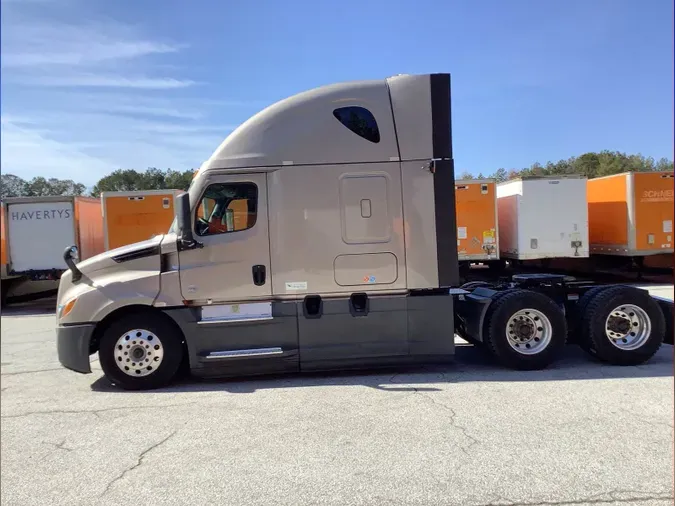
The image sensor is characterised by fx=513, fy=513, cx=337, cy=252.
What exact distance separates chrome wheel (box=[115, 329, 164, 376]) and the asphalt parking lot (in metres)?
0.29

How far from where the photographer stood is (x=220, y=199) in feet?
20.0

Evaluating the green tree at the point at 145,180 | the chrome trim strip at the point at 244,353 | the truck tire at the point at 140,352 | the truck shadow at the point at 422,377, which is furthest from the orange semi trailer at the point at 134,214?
the chrome trim strip at the point at 244,353

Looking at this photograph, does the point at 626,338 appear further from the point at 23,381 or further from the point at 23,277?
the point at 23,277

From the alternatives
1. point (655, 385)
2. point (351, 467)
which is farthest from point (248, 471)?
point (655, 385)

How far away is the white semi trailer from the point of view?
6070 mm

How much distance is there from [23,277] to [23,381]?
37.7 ft

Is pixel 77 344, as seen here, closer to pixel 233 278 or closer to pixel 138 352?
pixel 138 352

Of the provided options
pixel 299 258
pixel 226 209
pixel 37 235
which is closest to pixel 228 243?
pixel 226 209

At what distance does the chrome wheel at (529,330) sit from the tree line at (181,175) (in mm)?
4897

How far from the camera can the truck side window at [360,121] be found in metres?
6.12

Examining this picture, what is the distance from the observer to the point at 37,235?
15320mm

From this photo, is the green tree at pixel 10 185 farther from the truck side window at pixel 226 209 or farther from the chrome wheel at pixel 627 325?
the chrome wheel at pixel 627 325

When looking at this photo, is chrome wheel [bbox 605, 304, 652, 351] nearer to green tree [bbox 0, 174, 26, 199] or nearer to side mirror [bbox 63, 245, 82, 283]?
side mirror [bbox 63, 245, 82, 283]

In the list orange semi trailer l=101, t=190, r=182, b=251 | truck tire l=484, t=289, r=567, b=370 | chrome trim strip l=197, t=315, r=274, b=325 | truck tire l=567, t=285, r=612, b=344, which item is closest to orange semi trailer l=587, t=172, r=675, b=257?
truck tire l=567, t=285, r=612, b=344
